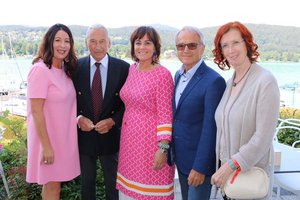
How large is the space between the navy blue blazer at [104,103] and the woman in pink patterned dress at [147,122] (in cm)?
14

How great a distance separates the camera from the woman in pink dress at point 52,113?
1966 millimetres

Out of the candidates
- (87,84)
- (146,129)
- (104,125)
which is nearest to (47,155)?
(104,125)

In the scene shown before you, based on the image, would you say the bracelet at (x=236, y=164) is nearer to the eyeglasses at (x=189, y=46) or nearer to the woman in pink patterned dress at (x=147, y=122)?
the woman in pink patterned dress at (x=147, y=122)

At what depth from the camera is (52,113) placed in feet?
6.72

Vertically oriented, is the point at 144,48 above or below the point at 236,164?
above

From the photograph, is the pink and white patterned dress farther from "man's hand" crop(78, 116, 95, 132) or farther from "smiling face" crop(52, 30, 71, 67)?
"smiling face" crop(52, 30, 71, 67)

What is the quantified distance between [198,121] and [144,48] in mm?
554

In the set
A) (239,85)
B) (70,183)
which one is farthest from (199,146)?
(70,183)

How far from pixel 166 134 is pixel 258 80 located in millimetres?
634

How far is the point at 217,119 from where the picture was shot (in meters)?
1.66

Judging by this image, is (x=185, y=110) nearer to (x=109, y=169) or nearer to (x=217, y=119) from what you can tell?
(x=217, y=119)

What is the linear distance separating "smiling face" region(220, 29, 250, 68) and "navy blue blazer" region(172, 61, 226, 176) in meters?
0.17

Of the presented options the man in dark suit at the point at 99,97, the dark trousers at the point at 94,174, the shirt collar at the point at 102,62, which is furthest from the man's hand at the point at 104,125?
the shirt collar at the point at 102,62

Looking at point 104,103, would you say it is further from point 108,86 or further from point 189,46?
point 189,46
